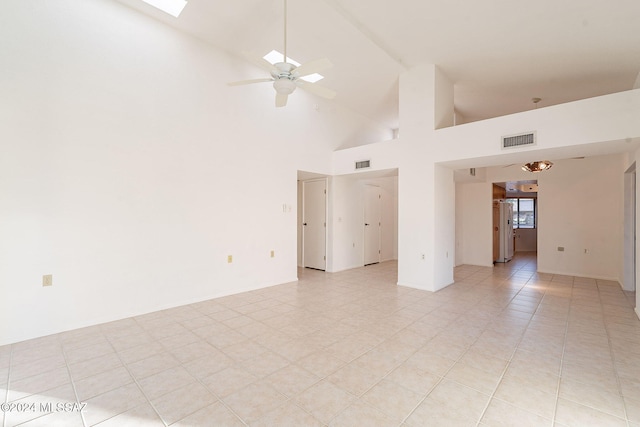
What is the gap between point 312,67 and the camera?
2.95m

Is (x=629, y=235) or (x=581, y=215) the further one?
(x=581, y=215)

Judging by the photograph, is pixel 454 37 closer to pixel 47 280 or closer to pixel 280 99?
pixel 280 99

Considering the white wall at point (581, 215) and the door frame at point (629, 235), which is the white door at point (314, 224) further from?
the door frame at point (629, 235)

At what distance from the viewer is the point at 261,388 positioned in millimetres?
2133

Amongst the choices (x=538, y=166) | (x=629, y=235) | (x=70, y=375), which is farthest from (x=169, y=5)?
(x=629, y=235)

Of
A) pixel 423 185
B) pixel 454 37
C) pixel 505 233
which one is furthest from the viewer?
pixel 505 233

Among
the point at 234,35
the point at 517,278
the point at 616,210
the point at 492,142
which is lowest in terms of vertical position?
the point at 517,278

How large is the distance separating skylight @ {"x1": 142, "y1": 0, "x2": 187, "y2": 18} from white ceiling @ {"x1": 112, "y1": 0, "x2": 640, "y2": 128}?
0.07 metres

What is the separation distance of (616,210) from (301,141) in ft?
22.3

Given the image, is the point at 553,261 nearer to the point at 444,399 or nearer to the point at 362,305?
the point at 362,305

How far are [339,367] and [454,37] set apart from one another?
15.2ft

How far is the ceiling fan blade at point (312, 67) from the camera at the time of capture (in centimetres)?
288

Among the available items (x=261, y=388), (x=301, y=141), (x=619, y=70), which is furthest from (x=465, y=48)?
(x=261, y=388)

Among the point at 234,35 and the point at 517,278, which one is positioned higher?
the point at 234,35
